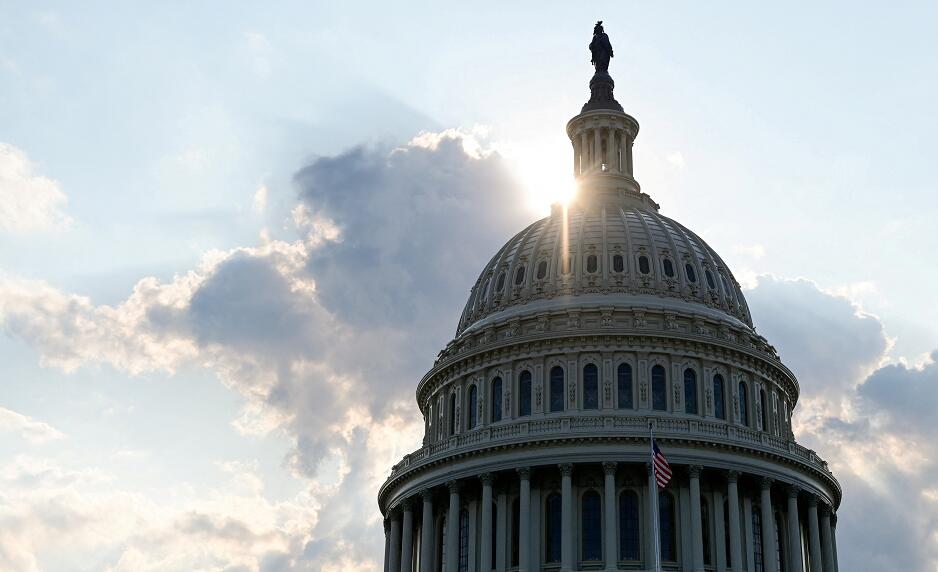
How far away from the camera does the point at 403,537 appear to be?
87.9m

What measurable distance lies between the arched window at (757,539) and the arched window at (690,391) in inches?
280

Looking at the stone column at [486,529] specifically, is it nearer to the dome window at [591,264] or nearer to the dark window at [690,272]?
the dome window at [591,264]

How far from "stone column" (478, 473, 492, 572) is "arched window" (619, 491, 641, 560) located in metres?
7.56

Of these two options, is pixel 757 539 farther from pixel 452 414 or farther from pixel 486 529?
pixel 452 414

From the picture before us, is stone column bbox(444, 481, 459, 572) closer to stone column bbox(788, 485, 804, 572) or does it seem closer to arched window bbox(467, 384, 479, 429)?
arched window bbox(467, 384, 479, 429)

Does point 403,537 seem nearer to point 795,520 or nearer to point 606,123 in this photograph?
point 795,520

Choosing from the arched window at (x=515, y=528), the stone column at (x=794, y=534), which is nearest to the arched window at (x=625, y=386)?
the arched window at (x=515, y=528)

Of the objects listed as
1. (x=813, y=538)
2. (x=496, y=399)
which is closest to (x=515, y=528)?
(x=496, y=399)

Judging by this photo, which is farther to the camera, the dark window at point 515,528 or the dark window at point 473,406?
the dark window at point 473,406

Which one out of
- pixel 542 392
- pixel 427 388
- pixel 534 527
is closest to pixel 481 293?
pixel 427 388

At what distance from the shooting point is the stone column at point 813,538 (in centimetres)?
8450

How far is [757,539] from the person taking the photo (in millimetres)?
82438

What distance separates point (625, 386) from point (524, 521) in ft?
37.6

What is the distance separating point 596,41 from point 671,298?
30.9 metres
